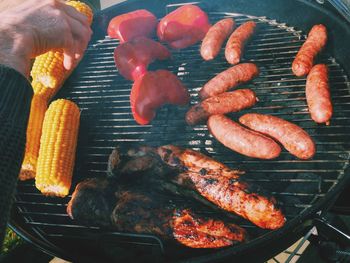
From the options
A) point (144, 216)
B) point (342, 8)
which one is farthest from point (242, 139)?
point (342, 8)

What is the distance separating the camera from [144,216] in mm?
2848

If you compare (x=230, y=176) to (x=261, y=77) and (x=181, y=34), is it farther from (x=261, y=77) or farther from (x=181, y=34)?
(x=181, y=34)

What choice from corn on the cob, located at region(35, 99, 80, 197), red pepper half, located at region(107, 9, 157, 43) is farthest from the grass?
red pepper half, located at region(107, 9, 157, 43)

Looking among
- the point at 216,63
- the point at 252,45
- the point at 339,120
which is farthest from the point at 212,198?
the point at 252,45

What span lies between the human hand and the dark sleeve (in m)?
0.33

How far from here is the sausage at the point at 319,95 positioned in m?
3.40

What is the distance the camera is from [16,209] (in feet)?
11.1

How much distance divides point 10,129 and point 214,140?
2.07 meters

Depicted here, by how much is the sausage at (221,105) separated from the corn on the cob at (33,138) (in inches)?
64.5

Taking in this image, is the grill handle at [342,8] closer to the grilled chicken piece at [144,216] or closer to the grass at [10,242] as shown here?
the grilled chicken piece at [144,216]

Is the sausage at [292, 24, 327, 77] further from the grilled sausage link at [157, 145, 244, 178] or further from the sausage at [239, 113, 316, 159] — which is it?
the grilled sausage link at [157, 145, 244, 178]

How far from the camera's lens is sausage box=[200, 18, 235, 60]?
14.4 feet

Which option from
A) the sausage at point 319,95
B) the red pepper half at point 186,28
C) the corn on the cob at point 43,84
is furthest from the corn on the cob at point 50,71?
the sausage at point 319,95

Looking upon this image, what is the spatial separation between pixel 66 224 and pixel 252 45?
3.11 m
